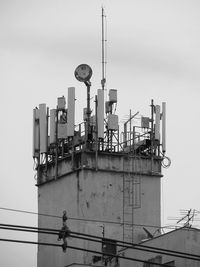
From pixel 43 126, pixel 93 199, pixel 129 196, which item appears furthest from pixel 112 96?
pixel 93 199

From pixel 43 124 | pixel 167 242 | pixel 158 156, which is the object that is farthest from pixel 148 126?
pixel 167 242

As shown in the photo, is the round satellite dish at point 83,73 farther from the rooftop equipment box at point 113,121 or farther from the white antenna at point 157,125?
the white antenna at point 157,125

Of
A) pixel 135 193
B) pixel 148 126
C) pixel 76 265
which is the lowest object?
pixel 76 265

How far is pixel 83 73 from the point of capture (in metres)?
68.9

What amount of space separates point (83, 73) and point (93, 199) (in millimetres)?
7721

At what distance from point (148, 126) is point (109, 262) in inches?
401

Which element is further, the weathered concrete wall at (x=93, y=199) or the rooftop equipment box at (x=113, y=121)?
the rooftop equipment box at (x=113, y=121)

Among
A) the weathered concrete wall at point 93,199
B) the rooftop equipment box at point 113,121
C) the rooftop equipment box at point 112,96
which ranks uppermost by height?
the rooftop equipment box at point 112,96

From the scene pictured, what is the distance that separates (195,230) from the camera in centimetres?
5925

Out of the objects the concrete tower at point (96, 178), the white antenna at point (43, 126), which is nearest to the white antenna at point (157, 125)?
the concrete tower at point (96, 178)

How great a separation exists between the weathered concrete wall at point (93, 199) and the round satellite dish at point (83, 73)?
4718 mm

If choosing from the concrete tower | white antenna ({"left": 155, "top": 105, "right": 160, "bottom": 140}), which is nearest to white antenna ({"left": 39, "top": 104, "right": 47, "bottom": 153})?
the concrete tower

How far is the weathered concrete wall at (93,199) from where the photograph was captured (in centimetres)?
6781

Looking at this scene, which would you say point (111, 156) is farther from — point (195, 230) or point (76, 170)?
point (195, 230)
